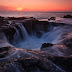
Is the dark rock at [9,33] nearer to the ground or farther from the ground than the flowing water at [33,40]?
farther from the ground

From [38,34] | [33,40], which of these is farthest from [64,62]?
[38,34]

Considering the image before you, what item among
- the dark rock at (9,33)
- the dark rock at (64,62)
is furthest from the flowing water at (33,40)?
the dark rock at (64,62)

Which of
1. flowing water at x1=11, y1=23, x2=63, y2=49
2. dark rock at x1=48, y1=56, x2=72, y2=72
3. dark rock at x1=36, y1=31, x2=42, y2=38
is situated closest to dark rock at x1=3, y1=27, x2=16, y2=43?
flowing water at x1=11, y1=23, x2=63, y2=49

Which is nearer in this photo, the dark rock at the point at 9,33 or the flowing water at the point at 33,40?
the dark rock at the point at 9,33

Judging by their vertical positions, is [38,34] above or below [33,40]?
above

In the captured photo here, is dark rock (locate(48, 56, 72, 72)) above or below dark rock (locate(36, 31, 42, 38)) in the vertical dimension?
above

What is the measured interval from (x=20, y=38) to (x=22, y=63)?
340 inches

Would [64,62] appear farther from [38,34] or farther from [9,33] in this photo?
[38,34]

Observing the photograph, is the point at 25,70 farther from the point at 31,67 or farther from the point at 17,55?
the point at 17,55

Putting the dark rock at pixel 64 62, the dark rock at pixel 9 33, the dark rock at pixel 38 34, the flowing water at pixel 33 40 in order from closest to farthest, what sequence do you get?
the dark rock at pixel 64 62
the dark rock at pixel 9 33
the flowing water at pixel 33 40
the dark rock at pixel 38 34

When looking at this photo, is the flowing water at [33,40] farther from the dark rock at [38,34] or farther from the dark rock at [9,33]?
the dark rock at [9,33]

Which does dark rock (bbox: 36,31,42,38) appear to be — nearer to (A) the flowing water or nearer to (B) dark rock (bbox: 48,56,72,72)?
(A) the flowing water

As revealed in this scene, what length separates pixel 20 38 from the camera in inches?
460

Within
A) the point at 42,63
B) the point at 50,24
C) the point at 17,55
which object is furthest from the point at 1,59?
the point at 50,24
